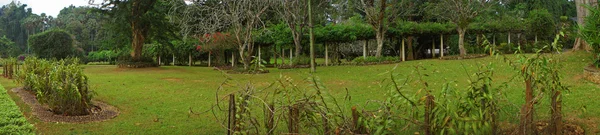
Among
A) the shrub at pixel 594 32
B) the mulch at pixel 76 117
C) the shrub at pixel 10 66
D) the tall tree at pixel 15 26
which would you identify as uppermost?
the tall tree at pixel 15 26

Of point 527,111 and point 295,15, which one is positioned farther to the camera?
point 295,15

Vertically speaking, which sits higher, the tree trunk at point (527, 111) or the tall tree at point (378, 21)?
the tall tree at point (378, 21)

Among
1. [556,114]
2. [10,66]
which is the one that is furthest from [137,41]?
[556,114]

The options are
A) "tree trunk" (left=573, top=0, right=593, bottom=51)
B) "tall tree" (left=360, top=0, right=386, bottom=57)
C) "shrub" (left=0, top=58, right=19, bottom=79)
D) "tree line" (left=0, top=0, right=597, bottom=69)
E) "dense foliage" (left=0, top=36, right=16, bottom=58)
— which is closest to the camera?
"tree trunk" (left=573, top=0, right=593, bottom=51)

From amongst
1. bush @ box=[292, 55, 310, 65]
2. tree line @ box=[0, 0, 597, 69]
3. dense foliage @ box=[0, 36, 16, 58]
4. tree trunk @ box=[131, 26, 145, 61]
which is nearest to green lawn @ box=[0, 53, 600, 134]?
tree line @ box=[0, 0, 597, 69]

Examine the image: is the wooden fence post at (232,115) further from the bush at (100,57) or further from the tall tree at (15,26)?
the tall tree at (15,26)

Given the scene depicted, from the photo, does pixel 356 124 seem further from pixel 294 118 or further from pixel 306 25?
pixel 306 25

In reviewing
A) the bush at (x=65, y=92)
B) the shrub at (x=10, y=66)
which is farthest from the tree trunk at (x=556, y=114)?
the shrub at (x=10, y=66)

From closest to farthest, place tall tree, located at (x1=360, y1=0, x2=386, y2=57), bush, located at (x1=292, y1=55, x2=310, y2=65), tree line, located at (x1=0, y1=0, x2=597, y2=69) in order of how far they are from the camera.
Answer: tree line, located at (x1=0, y1=0, x2=597, y2=69) → tall tree, located at (x1=360, y1=0, x2=386, y2=57) → bush, located at (x1=292, y1=55, x2=310, y2=65)

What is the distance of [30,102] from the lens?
7535mm

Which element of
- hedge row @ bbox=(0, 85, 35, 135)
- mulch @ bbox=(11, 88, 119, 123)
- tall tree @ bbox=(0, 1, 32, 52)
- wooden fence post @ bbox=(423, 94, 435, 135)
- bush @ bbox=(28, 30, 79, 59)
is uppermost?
tall tree @ bbox=(0, 1, 32, 52)

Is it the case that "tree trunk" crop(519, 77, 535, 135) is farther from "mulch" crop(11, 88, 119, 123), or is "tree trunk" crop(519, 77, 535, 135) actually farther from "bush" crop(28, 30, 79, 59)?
"bush" crop(28, 30, 79, 59)

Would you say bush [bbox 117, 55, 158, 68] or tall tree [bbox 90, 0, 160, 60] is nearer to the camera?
tall tree [bbox 90, 0, 160, 60]

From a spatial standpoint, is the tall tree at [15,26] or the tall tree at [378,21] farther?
the tall tree at [15,26]
